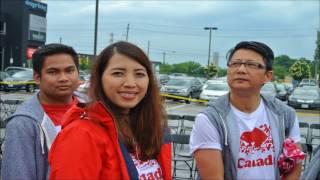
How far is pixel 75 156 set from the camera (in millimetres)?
1908

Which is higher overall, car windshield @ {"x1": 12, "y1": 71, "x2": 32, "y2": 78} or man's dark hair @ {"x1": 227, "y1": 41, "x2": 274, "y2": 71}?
man's dark hair @ {"x1": 227, "y1": 41, "x2": 274, "y2": 71}

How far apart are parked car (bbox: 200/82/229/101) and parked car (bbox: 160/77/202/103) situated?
94.2 inches

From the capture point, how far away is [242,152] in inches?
111

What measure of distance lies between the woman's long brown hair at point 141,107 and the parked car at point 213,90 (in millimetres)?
21974

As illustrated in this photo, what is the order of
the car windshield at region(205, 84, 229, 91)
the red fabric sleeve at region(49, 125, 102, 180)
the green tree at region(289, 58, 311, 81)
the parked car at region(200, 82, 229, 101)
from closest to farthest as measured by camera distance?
the red fabric sleeve at region(49, 125, 102, 180), the parked car at region(200, 82, 229, 101), the car windshield at region(205, 84, 229, 91), the green tree at region(289, 58, 311, 81)

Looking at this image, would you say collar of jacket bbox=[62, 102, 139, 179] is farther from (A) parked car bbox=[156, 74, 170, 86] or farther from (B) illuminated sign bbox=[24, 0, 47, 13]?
(B) illuminated sign bbox=[24, 0, 47, 13]

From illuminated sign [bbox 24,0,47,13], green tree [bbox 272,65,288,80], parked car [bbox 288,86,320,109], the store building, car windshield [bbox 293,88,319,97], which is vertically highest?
illuminated sign [bbox 24,0,47,13]

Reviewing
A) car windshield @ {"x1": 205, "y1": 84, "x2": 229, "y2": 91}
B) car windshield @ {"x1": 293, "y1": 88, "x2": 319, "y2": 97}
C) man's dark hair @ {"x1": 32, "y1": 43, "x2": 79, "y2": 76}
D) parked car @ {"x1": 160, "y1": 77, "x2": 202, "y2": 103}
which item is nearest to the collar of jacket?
man's dark hair @ {"x1": 32, "y1": 43, "x2": 79, "y2": 76}

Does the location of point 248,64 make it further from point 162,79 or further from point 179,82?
point 179,82

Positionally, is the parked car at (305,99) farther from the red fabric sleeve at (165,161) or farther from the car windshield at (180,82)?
the red fabric sleeve at (165,161)

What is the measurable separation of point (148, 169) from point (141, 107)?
0.32m

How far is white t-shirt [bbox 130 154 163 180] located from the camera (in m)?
2.20

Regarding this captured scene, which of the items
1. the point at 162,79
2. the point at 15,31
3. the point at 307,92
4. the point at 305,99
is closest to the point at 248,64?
the point at 305,99

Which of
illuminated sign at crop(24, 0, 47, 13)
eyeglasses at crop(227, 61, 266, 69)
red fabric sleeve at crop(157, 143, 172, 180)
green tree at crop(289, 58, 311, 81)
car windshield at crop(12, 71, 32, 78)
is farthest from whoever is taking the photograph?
green tree at crop(289, 58, 311, 81)
